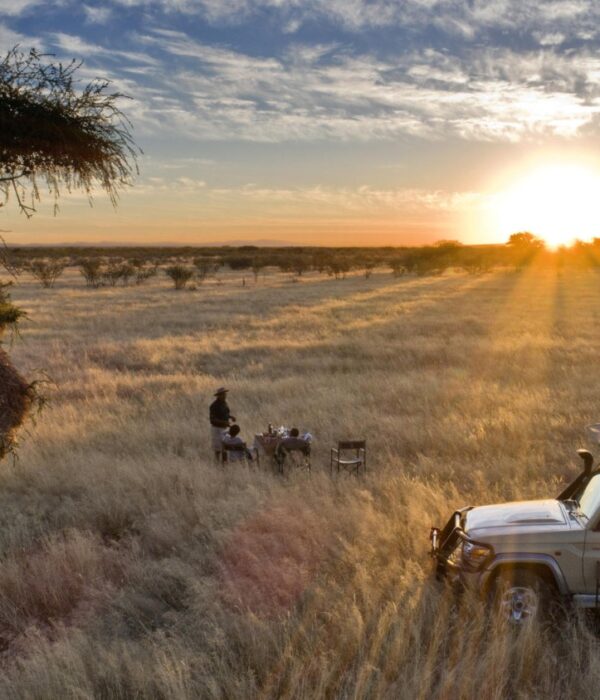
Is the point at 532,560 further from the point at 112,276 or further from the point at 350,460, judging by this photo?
the point at 112,276

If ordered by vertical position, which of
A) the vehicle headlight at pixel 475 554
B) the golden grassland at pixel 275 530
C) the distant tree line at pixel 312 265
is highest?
the distant tree line at pixel 312 265

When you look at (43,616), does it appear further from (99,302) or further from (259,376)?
(99,302)

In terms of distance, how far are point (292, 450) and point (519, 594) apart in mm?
5239

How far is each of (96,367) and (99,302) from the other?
73.4 feet

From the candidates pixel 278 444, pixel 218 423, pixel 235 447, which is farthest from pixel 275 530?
pixel 218 423

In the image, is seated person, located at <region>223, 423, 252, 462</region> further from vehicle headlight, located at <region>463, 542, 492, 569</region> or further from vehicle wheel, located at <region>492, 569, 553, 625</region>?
vehicle wheel, located at <region>492, 569, 553, 625</region>

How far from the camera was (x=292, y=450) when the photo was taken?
10180mm

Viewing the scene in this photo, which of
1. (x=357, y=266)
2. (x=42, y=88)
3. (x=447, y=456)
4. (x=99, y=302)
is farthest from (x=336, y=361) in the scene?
(x=357, y=266)

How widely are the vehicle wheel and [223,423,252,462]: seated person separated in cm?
557

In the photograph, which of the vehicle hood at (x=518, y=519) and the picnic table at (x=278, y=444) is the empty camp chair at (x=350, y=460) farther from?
the vehicle hood at (x=518, y=519)

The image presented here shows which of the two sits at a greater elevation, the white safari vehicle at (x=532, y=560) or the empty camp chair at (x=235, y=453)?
the white safari vehicle at (x=532, y=560)

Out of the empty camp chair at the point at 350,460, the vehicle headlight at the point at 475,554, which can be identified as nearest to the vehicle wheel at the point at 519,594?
the vehicle headlight at the point at 475,554

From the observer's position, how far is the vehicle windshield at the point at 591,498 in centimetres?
543

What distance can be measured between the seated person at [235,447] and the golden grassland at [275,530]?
403 mm
